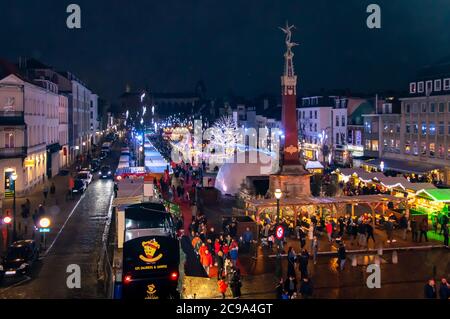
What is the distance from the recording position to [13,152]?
131 ft

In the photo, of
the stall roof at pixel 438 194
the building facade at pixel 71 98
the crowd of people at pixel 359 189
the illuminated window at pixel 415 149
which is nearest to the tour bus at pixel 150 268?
the stall roof at pixel 438 194

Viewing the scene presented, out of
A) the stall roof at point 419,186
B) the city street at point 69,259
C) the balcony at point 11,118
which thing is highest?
the balcony at point 11,118

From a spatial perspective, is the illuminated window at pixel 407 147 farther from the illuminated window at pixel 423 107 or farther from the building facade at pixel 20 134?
the building facade at pixel 20 134

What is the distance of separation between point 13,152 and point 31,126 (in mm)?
5148

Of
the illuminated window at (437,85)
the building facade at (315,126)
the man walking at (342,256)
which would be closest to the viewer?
the man walking at (342,256)

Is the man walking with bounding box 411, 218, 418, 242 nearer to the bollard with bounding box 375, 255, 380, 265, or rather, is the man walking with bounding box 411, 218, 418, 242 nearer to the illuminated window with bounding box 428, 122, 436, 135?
the bollard with bounding box 375, 255, 380, 265

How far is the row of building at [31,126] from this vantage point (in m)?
40.0

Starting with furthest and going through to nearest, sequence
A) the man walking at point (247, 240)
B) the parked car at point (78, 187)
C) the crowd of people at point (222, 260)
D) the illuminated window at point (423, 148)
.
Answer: the illuminated window at point (423, 148), the parked car at point (78, 187), the man walking at point (247, 240), the crowd of people at point (222, 260)

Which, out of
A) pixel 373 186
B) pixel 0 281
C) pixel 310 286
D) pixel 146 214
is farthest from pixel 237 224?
pixel 373 186

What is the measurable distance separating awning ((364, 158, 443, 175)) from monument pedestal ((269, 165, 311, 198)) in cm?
1793

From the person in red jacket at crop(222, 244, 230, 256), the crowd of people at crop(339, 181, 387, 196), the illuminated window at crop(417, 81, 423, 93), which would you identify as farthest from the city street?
the illuminated window at crop(417, 81, 423, 93)

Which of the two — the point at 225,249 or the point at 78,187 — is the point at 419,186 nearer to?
the point at 225,249

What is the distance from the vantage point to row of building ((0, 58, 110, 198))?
40.0 m

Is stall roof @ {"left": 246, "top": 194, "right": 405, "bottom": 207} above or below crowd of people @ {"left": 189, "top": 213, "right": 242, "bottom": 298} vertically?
above
